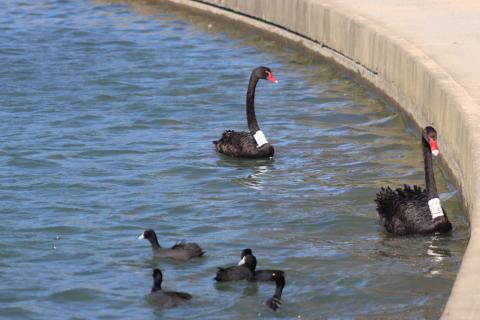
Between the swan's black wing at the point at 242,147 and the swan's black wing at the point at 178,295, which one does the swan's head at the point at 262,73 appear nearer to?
the swan's black wing at the point at 242,147

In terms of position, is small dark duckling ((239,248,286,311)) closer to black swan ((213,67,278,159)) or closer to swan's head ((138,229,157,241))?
swan's head ((138,229,157,241))

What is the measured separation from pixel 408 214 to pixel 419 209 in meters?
0.12

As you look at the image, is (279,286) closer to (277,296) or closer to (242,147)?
(277,296)

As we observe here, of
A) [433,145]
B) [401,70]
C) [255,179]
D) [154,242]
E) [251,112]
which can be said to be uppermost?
[433,145]

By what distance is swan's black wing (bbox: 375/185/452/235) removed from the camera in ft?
42.0

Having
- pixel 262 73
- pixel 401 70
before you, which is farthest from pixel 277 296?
pixel 401 70

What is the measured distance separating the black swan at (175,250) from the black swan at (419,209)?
2.01 m

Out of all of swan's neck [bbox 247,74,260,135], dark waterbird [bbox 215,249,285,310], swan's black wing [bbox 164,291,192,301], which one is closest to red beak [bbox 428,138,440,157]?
dark waterbird [bbox 215,249,285,310]

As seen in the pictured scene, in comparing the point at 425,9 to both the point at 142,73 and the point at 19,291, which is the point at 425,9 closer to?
the point at 142,73

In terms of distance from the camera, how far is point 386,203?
13.1 metres

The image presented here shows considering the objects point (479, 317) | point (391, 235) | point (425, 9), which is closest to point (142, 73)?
point (425, 9)

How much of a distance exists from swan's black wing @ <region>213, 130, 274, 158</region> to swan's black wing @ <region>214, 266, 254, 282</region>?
16.0 ft

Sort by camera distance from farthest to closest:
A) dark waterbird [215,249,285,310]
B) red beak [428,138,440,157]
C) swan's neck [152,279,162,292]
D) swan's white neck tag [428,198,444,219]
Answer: swan's white neck tag [428,198,444,219] → red beak [428,138,440,157] → dark waterbird [215,249,285,310] → swan's neck [152,279,162,292]

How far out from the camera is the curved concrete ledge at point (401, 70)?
10592 mm
